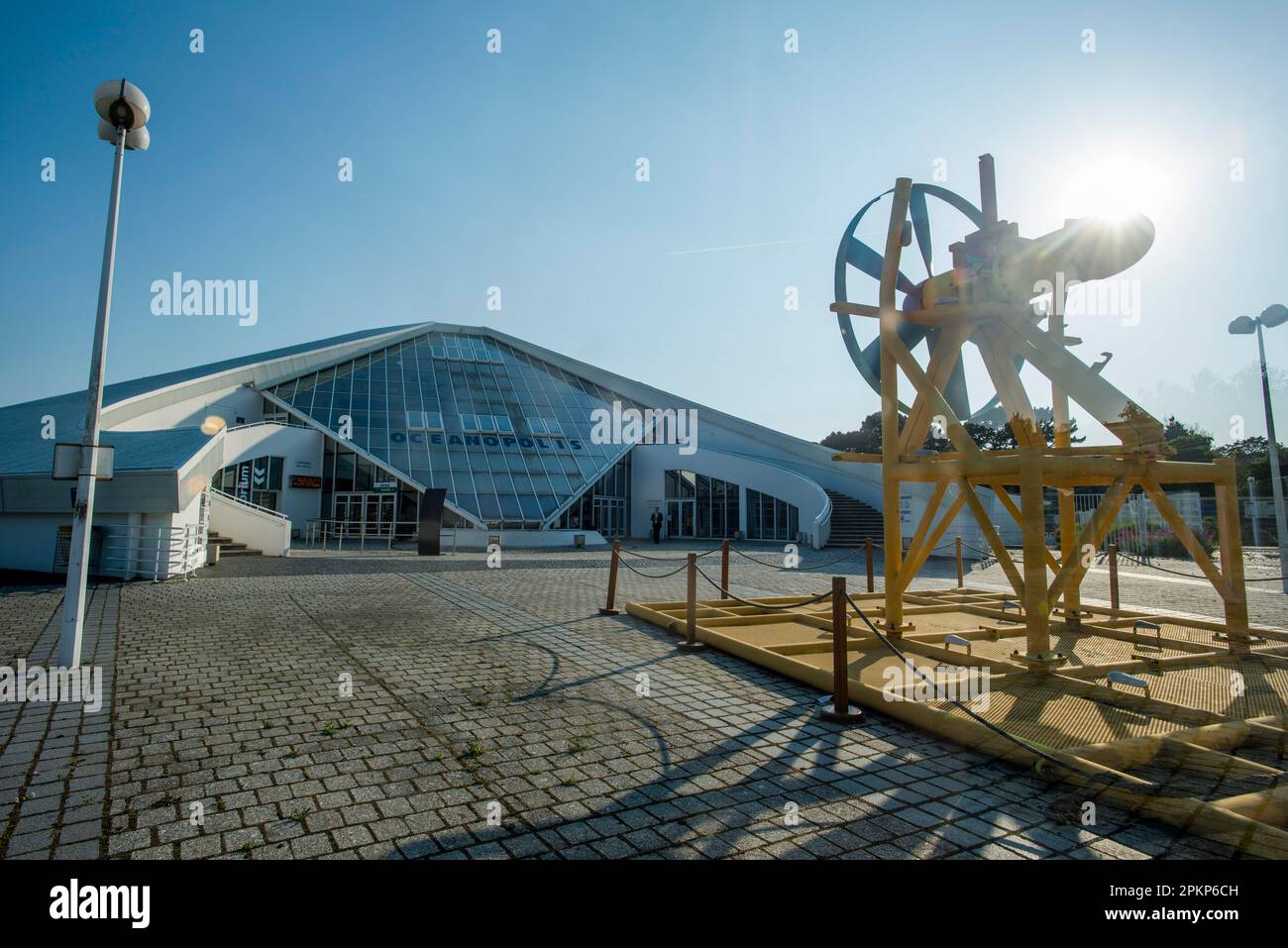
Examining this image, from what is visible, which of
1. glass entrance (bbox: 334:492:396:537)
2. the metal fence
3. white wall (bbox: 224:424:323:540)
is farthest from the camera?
glass entrance (bbox: 334:492:396:537)

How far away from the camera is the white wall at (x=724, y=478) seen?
29.4 meters

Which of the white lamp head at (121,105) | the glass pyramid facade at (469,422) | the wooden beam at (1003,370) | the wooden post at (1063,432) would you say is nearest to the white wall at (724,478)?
the glass pyramid facade at (469,422)

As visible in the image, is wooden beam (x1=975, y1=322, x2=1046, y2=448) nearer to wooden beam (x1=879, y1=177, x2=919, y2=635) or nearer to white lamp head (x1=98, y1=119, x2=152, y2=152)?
wooden beam (x1=879, y1=177, x2=919, y2=635)

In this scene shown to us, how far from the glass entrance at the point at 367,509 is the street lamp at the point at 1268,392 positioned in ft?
95.8

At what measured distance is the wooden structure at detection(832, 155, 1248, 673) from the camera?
716 centimetres

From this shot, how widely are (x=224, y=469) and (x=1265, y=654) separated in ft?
100

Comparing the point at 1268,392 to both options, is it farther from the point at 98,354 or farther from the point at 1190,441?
the point at 1190,441

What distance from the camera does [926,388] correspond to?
804cm

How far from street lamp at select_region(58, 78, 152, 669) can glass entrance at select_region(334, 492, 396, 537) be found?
24.2m

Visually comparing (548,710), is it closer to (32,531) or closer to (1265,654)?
(1265,654)

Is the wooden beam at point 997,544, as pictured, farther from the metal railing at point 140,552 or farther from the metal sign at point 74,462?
the metal railing at point 140,552

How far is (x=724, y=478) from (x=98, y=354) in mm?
28625

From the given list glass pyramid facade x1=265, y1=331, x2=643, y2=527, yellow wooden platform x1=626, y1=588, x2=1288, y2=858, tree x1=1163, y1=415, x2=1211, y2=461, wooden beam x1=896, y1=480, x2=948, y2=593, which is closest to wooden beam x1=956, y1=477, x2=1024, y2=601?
wooden beam x1=896, y1=480, x2=948, y2=593
